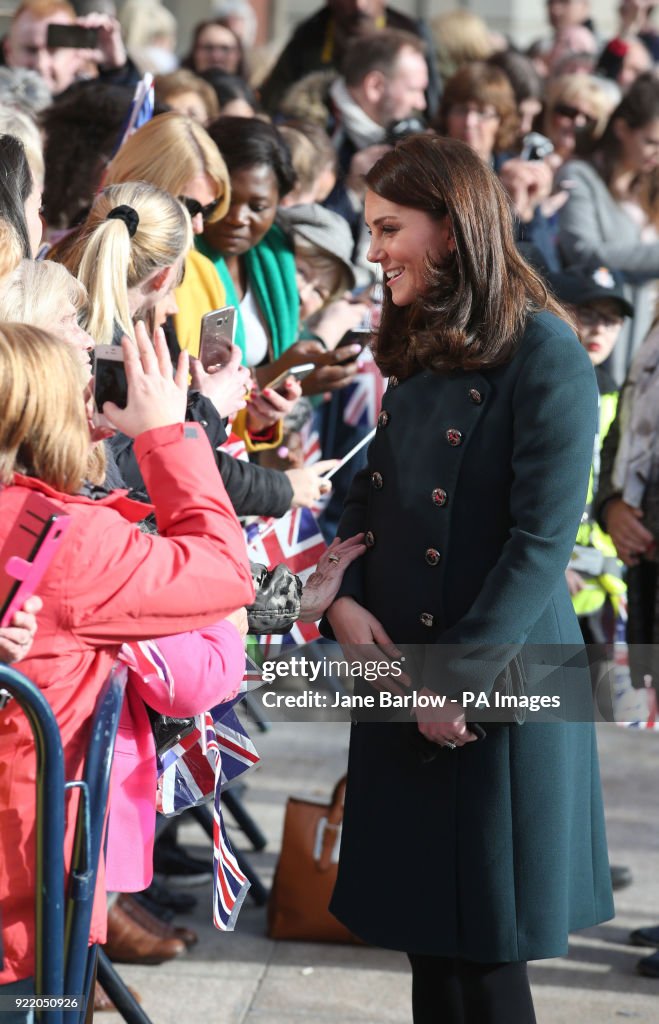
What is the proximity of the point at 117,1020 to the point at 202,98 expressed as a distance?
3839 millimetres

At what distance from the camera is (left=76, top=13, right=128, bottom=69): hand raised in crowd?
6.39m

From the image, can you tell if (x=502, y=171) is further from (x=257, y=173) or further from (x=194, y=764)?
(x=194, y=764)

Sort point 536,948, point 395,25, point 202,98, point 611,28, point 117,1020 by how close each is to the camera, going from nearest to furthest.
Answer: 1. point 536,948
2. point 117,1020
3. point 202,98
4. point 395,25
5. point 611,28

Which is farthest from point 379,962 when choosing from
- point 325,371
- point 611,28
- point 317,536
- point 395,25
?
point 611,28

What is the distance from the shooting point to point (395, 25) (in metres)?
7.98

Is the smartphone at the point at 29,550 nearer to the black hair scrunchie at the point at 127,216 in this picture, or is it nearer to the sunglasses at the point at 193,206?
the black hair scrunchie at the point at 127,216

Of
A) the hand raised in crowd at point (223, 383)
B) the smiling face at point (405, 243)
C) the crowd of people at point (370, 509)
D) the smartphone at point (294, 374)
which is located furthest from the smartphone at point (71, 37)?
the smiling face at point (405, 243)

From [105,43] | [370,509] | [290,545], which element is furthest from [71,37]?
[370,509]

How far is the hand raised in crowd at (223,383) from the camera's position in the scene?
9.68 ft

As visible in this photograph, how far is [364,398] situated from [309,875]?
223cm

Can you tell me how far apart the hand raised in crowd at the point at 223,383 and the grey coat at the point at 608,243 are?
3.32 meters

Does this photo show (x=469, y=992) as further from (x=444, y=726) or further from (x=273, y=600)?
(x=273, y=600)

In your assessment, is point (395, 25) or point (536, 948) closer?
point (536, 948)

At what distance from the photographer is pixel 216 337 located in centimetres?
303
